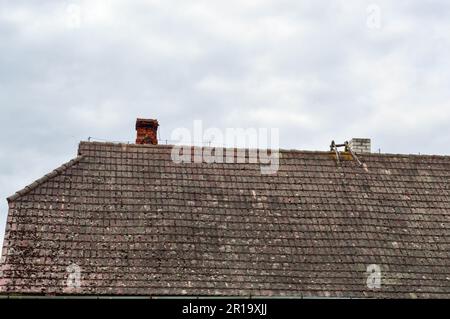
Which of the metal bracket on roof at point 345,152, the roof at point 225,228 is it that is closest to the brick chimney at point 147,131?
the roof at point 225,228

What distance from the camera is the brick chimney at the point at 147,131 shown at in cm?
1969

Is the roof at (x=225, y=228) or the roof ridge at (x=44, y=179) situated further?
the roof ridge at (x=44, y=179)

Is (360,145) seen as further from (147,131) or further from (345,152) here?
(147,131)

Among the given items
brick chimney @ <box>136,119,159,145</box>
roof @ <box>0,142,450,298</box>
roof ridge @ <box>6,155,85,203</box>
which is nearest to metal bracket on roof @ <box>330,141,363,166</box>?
roof @ <box>0,142,450,298</box>

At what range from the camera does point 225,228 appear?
16250 mm

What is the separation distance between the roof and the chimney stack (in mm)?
1123

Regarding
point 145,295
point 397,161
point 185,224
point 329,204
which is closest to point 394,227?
point 329,204

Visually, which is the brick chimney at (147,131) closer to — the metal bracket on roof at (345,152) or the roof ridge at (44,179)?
the roof ridge at (44,179)

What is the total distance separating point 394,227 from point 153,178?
5.94 meters

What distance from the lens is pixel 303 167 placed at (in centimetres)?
1877

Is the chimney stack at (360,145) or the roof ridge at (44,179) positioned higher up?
the chimney stack at (360,145)

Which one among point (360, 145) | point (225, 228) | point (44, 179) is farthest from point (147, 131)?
point (360, 145)

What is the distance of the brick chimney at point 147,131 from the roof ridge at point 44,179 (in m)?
2.38

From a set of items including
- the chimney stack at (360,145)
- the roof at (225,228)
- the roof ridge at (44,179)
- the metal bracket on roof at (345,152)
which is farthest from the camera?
the chimney stack at (360,145)
